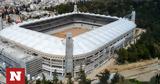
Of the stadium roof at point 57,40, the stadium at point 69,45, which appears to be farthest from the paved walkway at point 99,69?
the stadium roof at point 57,40

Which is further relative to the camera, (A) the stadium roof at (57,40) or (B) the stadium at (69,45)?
(A) the stadium roof at (57,40)

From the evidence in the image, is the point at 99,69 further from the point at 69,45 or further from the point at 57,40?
the point at 57,40

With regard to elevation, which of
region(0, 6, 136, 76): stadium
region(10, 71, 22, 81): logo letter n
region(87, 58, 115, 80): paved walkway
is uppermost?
region(10, 71, 22, 81): logo letter n

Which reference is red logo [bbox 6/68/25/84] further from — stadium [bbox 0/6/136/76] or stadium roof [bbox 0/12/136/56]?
stadium roof [bbox 0/12/136/56]

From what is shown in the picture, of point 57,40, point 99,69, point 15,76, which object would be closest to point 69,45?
point 57,40

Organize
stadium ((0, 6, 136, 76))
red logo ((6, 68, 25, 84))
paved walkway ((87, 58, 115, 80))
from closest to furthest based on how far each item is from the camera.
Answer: red logo ((6, 68, 25, 84))
stadium ((0, 6, 136, 76))
paved walkway ((87, 58, 115, 80))

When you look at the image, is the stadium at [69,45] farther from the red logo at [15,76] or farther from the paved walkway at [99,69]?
the red logo at [15,76]

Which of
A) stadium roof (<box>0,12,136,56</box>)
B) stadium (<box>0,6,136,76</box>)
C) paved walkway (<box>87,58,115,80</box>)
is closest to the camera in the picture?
stadium (<box>0,6,136,76</box>)

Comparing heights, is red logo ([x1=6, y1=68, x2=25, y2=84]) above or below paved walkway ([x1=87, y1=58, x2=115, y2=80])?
above

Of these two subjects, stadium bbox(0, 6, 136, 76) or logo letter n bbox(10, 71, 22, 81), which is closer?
logo letter n bbox(10, 71, 22, 81)

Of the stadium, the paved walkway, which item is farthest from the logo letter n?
the paved walkway

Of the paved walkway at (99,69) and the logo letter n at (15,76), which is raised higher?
the logo letter n at (15,76)

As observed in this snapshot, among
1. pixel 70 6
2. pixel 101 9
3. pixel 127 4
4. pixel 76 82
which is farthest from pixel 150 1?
pixel 76 82
